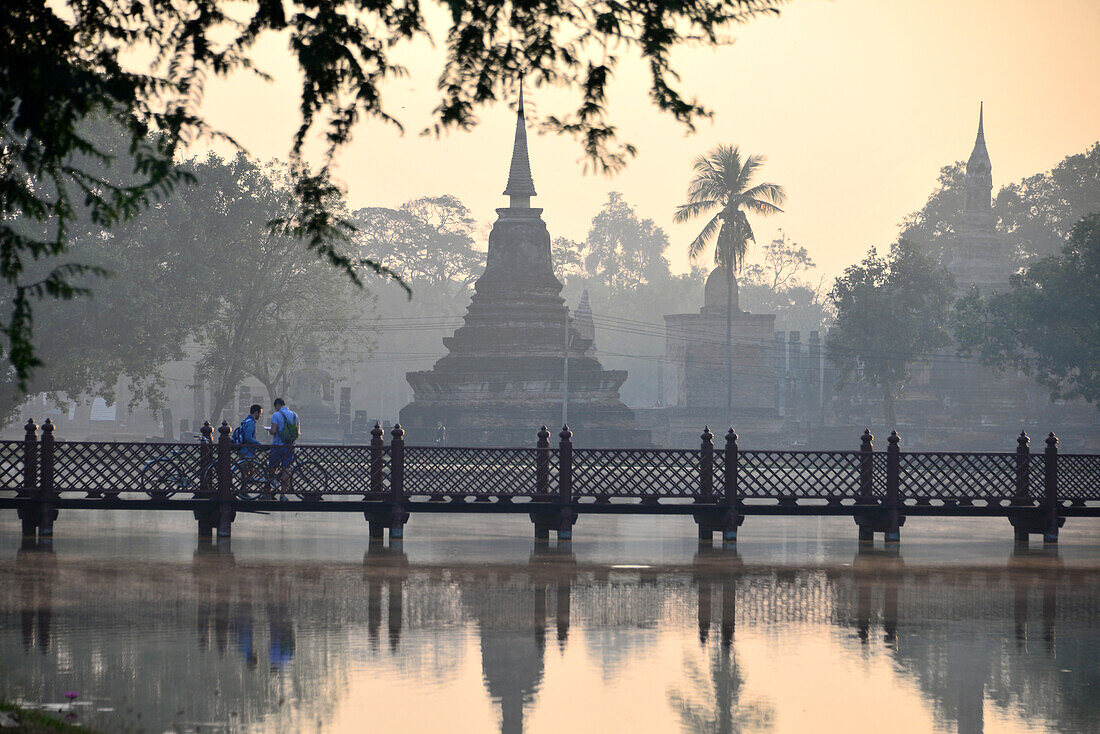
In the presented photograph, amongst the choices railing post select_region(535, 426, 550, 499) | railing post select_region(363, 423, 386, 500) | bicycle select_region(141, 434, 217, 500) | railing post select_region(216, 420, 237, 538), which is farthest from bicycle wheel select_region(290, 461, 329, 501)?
railing post select_region(535, 426, 550, 499)

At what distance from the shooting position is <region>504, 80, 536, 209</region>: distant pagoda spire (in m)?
49.0

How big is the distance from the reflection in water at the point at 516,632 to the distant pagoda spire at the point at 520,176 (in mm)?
33529

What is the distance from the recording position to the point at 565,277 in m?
115

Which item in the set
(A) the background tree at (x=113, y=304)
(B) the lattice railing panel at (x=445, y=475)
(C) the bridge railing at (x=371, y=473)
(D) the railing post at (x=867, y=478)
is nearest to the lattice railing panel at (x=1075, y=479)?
(C) the bridge railing at (x=371, y=473)

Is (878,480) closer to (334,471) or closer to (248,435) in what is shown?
(334,471)

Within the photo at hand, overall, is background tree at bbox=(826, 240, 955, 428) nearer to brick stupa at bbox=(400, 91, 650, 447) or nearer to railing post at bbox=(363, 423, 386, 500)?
brick stupa at bbox=(400, 91, 650, 447)

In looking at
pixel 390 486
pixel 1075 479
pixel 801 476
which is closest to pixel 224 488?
pixel 390 486

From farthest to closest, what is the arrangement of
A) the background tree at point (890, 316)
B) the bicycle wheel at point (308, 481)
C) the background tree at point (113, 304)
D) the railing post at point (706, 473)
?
the background tree at point (890, 316)
the background tree at point (113, 304)
the railing post at point (706, 473)
the bicycle wheel at point (308, 481)

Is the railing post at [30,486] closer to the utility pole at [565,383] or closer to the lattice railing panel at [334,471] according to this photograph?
the lattice railing panel at [334,471]

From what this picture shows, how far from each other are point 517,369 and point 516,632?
119 feet

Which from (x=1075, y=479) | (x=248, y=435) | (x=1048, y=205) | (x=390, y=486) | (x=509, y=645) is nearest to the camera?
(x=509, y=645)

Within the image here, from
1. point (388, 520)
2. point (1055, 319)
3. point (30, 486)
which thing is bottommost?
point (388, 520)

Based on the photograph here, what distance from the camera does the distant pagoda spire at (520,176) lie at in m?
49.0

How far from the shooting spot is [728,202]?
58.9m
